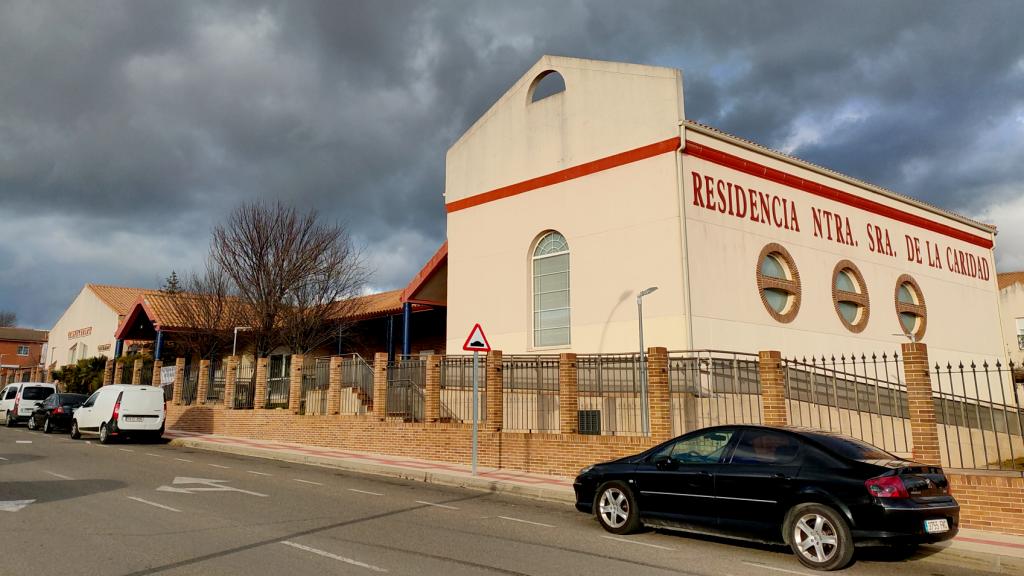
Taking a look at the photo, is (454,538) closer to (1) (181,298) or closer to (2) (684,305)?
(2) (684,305)

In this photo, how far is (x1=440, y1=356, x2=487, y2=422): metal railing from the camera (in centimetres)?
1780

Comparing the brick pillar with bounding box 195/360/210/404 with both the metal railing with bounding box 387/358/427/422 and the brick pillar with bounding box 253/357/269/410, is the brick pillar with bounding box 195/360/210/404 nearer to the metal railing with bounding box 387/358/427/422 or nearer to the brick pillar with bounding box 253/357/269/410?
the brick pillar with bounding box 253/357/269/410

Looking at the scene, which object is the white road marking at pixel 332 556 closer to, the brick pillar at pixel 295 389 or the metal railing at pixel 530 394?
the metal railing at pixel 530 394

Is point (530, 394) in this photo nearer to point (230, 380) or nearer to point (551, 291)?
point (551, 291)

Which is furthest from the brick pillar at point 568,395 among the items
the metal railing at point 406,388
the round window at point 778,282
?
the round window at point 778,282

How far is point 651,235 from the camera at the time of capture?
66.0ft

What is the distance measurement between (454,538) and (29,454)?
1447 centimetres

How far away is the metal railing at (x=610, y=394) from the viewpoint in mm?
14925

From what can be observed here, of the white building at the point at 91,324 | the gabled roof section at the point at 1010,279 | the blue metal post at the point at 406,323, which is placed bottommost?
the blue metal post at the point at 406,323

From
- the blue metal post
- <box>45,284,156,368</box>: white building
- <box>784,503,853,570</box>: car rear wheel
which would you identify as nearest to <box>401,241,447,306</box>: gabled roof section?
the blue metal post

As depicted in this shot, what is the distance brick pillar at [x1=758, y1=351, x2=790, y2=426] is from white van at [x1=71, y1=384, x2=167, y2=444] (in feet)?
60.0

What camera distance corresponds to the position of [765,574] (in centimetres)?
702

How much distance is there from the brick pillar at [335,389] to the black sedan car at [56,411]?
11047 millimetres

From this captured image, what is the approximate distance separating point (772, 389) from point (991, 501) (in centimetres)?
379
